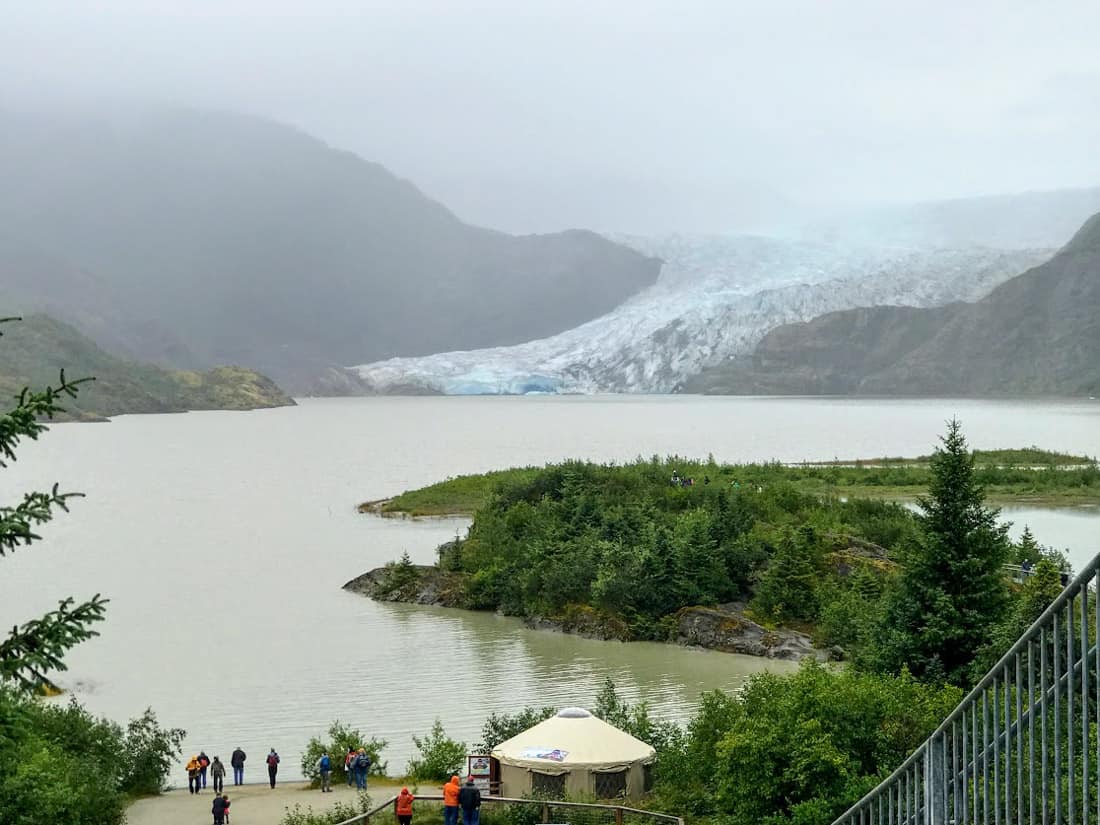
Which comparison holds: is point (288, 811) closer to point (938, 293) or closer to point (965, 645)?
point (965, 645)

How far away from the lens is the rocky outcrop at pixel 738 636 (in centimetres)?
3462

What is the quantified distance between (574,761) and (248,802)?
5.85m

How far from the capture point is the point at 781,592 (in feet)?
122

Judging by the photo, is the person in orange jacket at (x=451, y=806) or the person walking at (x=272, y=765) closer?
the person in orange jacket at (x=451, y=806)

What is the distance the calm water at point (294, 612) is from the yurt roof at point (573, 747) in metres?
5.91

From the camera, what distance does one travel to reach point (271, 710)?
31359 millimetres

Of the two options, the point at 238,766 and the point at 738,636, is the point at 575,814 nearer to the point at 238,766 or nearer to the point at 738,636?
the point at 238,766

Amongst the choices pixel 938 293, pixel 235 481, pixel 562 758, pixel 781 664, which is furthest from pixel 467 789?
pixel 938 293

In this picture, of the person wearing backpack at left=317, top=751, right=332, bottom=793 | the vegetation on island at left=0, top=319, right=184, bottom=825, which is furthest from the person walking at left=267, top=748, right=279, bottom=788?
the vegetation on island at left=0, top=319, right=184, bottom=825

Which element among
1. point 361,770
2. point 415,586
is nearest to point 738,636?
point 415,586

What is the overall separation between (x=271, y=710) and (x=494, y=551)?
1501 cm

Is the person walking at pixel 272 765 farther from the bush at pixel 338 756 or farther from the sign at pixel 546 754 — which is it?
the sign at pixel 546 754

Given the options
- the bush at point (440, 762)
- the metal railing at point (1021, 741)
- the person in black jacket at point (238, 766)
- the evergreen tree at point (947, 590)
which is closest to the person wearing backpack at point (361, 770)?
the bush at point (440, 762)

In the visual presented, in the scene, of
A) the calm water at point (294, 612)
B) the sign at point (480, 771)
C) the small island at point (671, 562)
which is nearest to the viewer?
the sign at point (480, 771)
